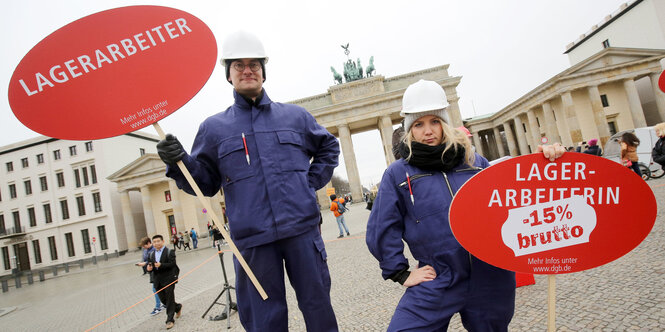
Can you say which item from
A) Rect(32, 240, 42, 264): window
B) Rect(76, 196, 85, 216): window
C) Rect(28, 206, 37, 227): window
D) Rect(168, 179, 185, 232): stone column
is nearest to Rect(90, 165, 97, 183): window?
Rect(76, 196, 85, 216): window

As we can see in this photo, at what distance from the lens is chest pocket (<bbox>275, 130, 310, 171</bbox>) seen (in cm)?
196

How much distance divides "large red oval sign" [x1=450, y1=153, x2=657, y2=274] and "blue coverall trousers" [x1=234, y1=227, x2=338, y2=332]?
85 cm

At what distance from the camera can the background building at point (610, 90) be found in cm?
2989

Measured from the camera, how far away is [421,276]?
63.8 inches

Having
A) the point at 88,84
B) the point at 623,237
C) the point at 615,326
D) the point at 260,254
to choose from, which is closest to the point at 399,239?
the point at 260,254

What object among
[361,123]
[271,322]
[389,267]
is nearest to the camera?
[389,267]

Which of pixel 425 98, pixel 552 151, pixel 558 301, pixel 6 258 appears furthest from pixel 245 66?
pixel 6 258

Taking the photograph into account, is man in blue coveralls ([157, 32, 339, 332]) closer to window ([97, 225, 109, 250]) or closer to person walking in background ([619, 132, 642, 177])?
person walking in background ([619, 132, 642, 177])

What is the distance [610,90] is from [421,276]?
41.7 metres

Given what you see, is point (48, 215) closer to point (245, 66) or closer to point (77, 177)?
point (77, 177)

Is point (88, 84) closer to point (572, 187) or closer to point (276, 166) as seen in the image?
point (276, 166)

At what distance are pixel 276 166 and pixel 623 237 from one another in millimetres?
1708

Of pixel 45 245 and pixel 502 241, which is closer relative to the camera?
pixel 502 241

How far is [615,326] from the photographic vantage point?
7.94 ft
